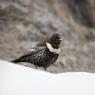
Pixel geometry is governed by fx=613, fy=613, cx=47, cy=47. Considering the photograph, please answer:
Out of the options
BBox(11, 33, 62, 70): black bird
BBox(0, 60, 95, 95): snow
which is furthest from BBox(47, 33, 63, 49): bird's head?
BBox(0, 60, 95, 95): snow

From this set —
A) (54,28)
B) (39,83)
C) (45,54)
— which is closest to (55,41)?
(45,54)

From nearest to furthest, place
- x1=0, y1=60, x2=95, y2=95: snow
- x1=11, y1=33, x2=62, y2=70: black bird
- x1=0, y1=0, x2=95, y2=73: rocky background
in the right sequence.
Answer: x1=0, y1=60, x2=95, y2=95: snow, x1=11, y1=33, x2=62, y2=70: black bird, x1=0, y1=0, x2=95, y2=73: rocky background

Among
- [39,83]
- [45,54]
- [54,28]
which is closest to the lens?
[39,83]

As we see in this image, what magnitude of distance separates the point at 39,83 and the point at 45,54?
4.86 feet

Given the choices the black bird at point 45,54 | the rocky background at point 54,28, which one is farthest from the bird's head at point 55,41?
the rocky background at point 54,28

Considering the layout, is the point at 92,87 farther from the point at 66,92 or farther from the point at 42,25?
the point at 42,25

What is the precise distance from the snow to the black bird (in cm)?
108

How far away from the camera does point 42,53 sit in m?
8.10

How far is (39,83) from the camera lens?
21.8 feet

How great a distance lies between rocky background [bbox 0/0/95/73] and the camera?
9555 mm

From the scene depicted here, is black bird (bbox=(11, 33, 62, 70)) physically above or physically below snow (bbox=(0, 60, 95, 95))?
above

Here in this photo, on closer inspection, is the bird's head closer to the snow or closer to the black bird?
the black bird

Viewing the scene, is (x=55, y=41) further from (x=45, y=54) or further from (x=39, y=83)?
(x=39, y=83)

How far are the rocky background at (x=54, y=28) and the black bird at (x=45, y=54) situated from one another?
260 millimetres
